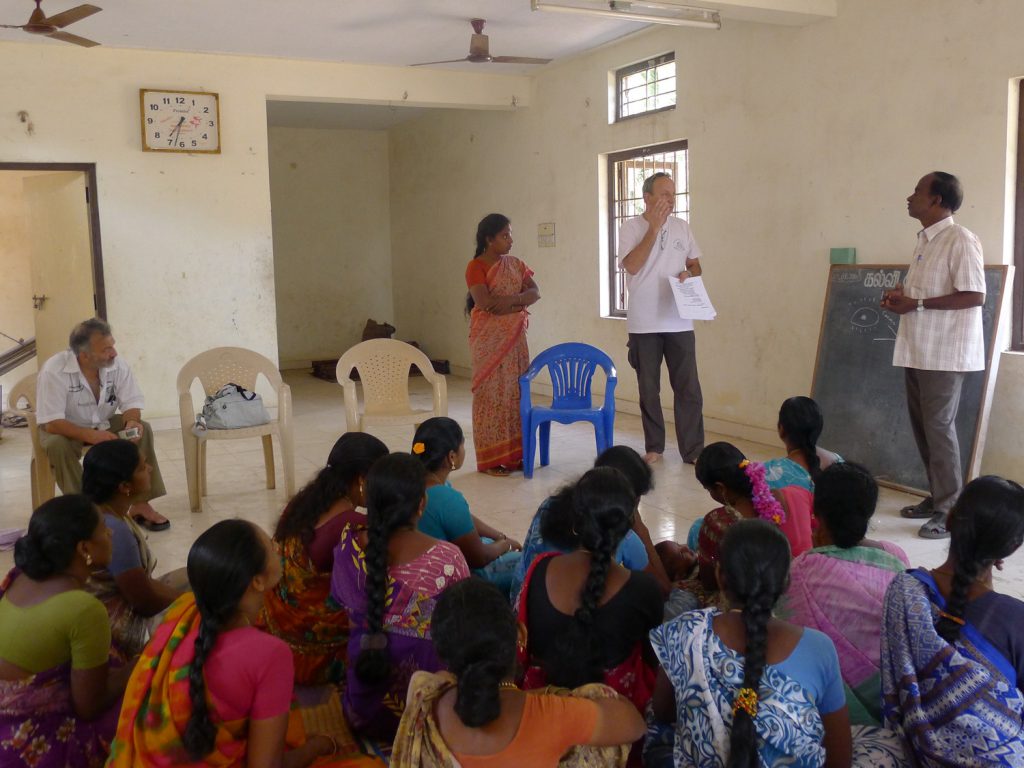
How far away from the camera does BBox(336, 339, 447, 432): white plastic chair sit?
5.18m

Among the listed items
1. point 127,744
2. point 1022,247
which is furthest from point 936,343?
point 127,744

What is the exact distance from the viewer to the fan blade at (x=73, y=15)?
206 inches

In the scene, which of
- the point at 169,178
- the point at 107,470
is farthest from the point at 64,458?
the point at 169,178

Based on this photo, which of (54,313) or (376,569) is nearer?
(376,569)

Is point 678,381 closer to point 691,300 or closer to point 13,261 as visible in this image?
point 691,300

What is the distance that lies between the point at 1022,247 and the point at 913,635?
3.45 m

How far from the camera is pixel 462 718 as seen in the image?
5.00ft

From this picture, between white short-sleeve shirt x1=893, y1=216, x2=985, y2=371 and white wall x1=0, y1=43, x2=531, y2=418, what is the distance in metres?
5.10

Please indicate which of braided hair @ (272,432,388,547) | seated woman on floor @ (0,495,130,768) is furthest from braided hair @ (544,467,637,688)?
seated woman on floor @ (0,495,130,768)

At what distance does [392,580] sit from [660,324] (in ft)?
11.9

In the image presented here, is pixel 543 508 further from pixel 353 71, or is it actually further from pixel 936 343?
pixel 353 71

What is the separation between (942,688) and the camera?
171 centimetres

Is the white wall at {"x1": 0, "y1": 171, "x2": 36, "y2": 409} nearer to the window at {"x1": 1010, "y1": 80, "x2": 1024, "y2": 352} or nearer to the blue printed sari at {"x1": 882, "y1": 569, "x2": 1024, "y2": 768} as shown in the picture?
the window at {"x1": 1010, "y1": 80, "x2": 1024, "y2": 352}

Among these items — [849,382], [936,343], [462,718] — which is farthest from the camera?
[849,382]
